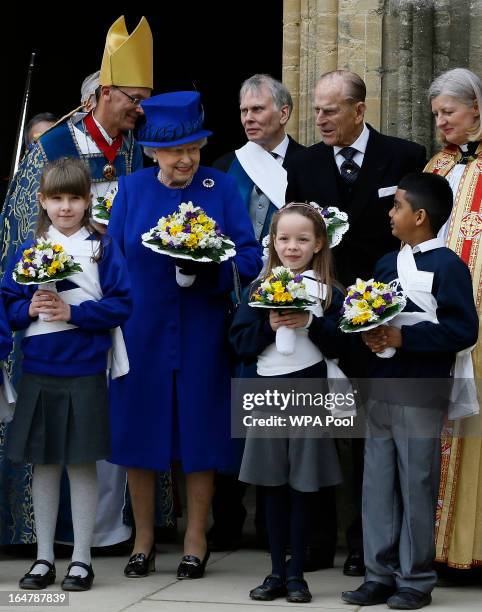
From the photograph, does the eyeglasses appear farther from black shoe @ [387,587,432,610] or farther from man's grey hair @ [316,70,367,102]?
black shoe @ [387,587,432,610]

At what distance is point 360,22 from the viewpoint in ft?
22.0

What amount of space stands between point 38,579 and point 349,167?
1.99m

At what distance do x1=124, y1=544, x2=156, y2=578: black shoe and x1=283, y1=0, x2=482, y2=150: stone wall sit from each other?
2083 millimetres

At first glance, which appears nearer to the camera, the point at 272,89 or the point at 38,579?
the point at 38,579

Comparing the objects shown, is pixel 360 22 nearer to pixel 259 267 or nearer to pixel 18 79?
pixel 259 267

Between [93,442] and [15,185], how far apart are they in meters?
1.45

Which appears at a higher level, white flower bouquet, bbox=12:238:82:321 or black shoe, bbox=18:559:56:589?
white flower bouquet, bbox=12:238:82:321

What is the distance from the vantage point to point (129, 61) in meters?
6.33

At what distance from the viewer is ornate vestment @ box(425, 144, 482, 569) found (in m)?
5.61

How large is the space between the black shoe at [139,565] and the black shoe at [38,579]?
35 cm

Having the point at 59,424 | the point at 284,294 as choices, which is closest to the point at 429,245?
the point at 284,294

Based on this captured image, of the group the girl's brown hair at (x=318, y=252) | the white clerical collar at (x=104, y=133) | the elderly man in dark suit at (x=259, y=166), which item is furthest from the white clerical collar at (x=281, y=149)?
the girl's brown hair at (x=318, y=252)

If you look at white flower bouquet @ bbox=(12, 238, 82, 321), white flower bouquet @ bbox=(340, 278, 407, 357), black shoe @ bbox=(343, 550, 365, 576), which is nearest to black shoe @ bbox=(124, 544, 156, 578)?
black shoe @ bbox=(343, 550, 365, 576)

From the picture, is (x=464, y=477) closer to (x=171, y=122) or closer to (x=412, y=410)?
(x=412, y=410)
